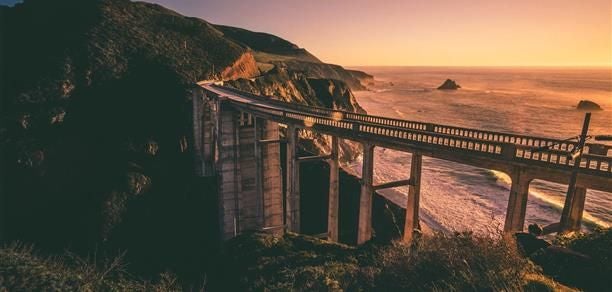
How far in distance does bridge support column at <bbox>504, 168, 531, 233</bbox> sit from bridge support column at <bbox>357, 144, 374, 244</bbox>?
6.49m

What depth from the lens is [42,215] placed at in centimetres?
3241

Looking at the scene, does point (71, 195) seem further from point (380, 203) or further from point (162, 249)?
point (380, 203)

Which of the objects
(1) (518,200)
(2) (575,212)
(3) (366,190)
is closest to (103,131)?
(3) (366,190)

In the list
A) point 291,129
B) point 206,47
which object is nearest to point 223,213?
point 291,129

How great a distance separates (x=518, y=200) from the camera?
1338cm

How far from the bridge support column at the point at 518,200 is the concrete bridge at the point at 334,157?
34 mm

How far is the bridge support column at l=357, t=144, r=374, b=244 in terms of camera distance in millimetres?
18136

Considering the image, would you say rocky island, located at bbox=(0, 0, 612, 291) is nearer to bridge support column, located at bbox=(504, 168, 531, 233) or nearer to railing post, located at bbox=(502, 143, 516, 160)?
bridge support column, located at bbox=(504, 168, 531, 233)

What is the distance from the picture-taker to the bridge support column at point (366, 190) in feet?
59.5

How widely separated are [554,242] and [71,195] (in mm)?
39697

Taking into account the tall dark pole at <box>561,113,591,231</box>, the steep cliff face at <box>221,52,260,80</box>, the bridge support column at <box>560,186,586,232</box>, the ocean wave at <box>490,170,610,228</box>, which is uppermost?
the steep cliff face at <box>221,52,260,80</box>

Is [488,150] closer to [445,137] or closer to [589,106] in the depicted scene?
[445,137]

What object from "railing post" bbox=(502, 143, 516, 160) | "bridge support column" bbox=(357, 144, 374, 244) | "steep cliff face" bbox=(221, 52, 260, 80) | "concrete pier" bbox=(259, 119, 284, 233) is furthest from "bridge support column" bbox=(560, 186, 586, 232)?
"steep cliff face" bbox=(221, 52, 260, 80)

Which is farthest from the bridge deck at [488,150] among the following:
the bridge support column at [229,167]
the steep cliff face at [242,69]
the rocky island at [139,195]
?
the steep cliff face at [242,69]
